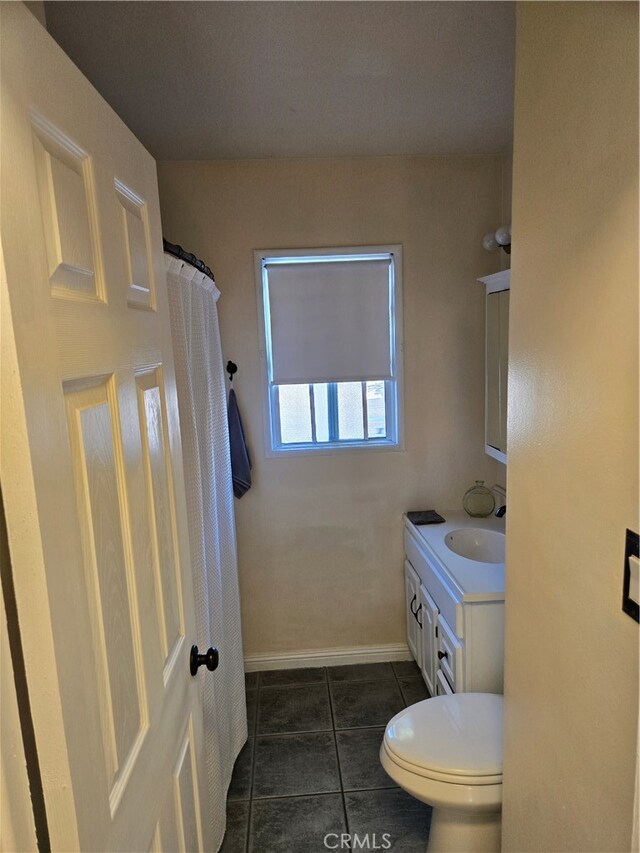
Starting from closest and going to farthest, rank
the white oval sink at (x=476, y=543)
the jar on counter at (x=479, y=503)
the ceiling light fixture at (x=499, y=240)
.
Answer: the ceiling light fixture at (x=499, y=240) < the white oval sink at (x=476, y=543) < the jar on counter at (x=479, y=503)

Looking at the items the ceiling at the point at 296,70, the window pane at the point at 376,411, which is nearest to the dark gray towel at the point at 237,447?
the window pane at the point at 376,411

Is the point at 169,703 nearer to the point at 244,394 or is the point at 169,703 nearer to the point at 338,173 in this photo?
the point at 244,394

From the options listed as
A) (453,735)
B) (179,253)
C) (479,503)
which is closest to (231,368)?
(179,253)

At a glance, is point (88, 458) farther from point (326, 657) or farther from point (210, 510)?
point (326, 657)

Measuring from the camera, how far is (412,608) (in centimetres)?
280

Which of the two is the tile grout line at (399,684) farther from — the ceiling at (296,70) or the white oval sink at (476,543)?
the ceiling at (296,70)

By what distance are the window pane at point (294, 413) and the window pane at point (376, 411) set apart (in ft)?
1.05

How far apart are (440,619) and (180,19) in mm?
2222

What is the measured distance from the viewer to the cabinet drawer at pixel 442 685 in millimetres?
2193

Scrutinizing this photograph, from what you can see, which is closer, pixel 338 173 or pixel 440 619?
pixel 440 619

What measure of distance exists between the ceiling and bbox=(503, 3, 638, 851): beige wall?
0.57m

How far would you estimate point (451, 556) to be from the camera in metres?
2.31

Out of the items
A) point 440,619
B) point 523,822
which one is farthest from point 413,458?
point 523,822

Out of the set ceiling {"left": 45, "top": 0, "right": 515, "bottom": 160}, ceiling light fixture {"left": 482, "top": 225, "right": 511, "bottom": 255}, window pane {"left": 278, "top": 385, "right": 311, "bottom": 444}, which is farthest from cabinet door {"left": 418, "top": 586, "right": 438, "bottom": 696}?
ceiling {"left": 45, "top": 0, "right": 515, "bottom": 160}
